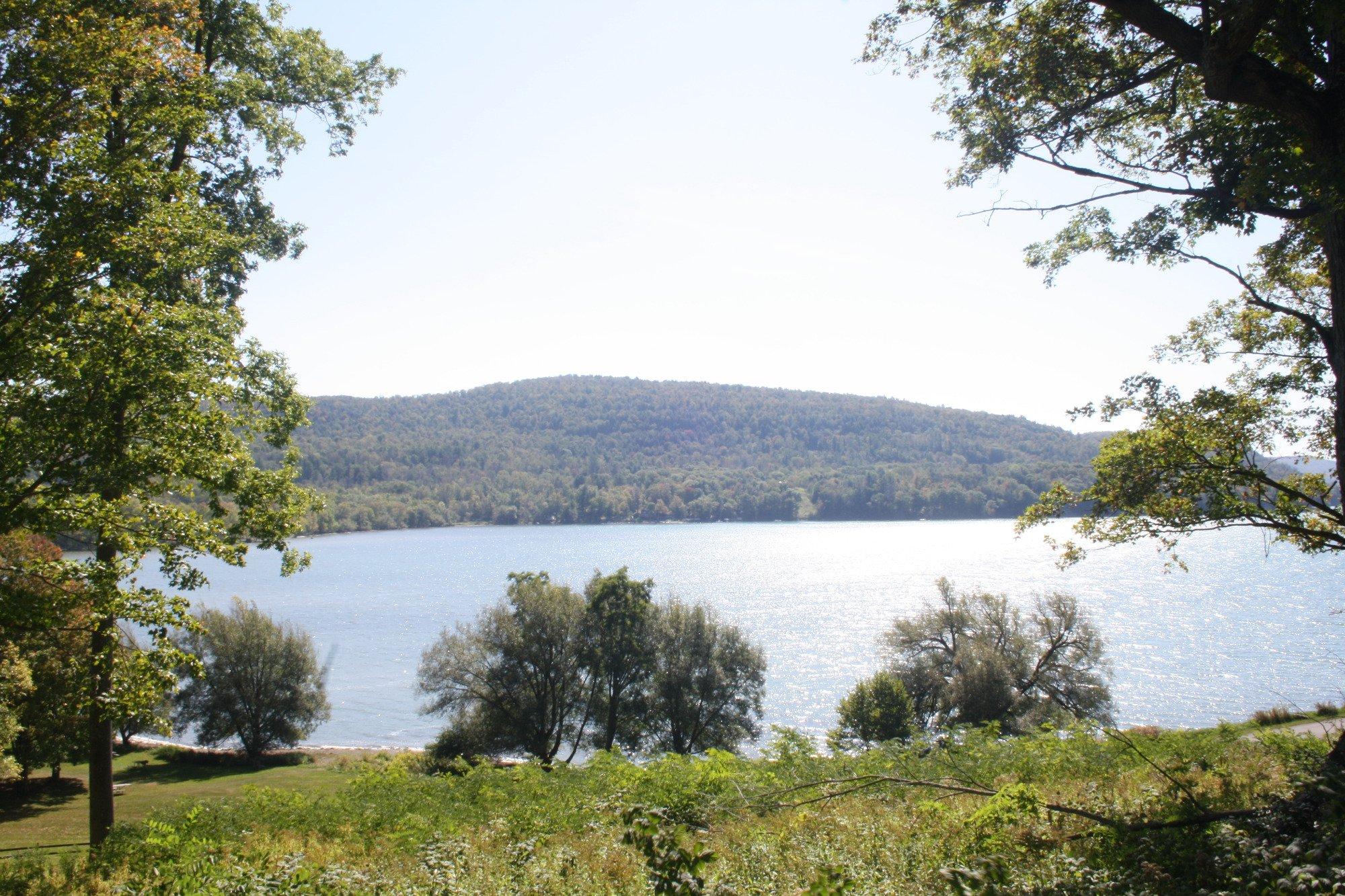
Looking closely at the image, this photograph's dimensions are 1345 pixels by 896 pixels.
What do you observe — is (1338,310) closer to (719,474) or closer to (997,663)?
(997,663)

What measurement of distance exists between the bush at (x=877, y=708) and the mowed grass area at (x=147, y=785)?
16029 mm

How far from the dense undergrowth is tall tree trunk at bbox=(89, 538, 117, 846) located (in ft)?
4.08

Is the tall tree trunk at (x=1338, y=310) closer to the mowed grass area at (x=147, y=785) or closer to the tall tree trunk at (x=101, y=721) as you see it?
the tall tree trunk at (x=101, y=721)

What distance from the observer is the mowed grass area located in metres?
19.5

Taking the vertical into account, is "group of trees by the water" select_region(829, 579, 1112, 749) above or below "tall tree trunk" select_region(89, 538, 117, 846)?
below

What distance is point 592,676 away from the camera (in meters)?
33.1

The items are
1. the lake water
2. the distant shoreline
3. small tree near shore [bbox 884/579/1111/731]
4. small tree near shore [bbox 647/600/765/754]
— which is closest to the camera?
small tree near shore [bbox 884/579/1111/731]

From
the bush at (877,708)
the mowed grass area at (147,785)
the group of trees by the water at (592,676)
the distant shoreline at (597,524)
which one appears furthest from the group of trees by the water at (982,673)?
the distant shoreline at (597,524)

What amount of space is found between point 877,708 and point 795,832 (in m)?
19.8

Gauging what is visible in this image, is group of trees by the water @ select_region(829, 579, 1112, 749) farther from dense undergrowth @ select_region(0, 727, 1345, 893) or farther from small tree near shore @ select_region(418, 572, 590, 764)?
dense undergrowth @ select_region(0, 727, 1345, 893)

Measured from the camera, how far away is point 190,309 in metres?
8.36

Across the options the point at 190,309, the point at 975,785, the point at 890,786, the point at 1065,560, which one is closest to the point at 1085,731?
the point at 1065,560

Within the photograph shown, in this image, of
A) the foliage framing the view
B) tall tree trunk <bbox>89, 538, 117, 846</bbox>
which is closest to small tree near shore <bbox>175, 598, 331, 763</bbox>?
tall tree trunk <bbox>89, 538, 117, 846</bbox>

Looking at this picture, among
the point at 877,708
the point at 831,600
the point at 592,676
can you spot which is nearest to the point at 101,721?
the point at 877,708
